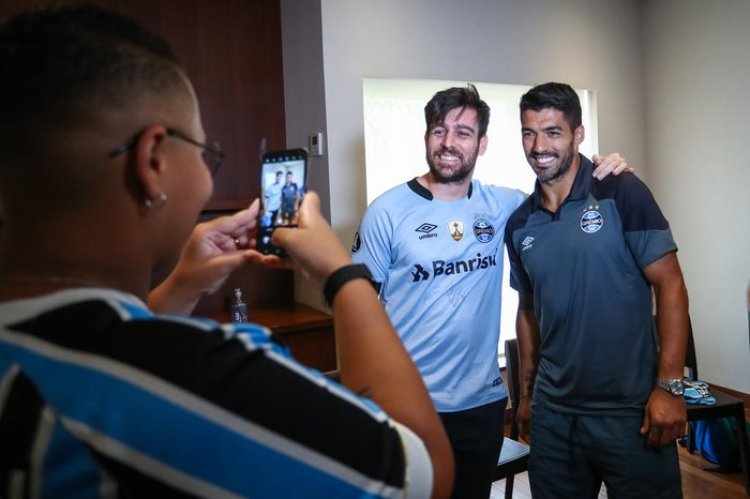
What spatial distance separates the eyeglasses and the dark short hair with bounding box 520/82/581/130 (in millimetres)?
1451

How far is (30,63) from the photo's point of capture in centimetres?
50

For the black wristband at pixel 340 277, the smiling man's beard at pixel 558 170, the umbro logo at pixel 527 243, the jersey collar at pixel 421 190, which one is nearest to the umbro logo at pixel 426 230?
the jersey collar at pixel 421 190

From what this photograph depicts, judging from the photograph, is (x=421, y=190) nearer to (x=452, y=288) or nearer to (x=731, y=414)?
(x=452, y=288)

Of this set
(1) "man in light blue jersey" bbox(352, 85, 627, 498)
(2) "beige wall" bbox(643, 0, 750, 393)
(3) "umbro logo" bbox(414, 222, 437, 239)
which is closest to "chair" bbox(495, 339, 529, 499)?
(1) "man in light blue jersey" bbox(352, 85, 627, 498)

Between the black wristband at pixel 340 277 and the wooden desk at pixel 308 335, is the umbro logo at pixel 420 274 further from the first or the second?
the black wristband at pixel 340 277

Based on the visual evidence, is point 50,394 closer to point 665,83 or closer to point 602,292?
point 602,292

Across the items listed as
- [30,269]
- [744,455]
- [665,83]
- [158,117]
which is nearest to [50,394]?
[30,269]

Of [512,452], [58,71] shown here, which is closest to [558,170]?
[512,452]

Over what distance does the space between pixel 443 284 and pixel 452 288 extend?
32 mm

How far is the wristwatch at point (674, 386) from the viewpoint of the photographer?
5.22ft

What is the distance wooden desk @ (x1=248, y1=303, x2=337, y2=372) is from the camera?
2633 mm

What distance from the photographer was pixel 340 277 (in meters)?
0.67

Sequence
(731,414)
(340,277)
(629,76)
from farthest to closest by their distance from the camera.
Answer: (629,76)
(731,414)
(340,277)

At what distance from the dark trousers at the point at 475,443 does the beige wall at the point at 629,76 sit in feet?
4.02
